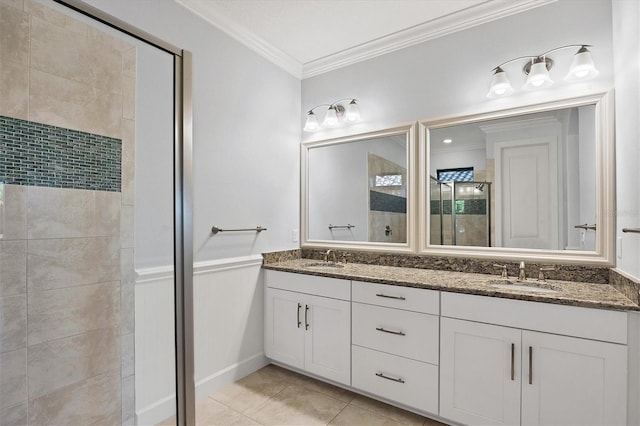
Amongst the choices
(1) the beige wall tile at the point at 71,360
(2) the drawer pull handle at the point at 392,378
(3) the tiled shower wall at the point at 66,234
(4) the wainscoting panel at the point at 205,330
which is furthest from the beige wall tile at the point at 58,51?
(2) the drawer pull handle at the point at 392,378

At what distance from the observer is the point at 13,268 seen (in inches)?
43.4

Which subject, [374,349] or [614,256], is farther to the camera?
[374,349]

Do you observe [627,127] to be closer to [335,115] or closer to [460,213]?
[460,213]

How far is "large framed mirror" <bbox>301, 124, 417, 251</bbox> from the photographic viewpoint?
96.4 inches

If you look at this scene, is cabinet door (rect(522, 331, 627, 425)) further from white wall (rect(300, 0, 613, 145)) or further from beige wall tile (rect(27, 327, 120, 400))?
beige wall tile (rect(27, 327, 120, 400))

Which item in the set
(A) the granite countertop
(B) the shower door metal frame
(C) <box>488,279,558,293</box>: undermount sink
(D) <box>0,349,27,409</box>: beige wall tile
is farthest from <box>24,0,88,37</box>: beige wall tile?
(C) <box>488,279,558,293</box>: undermount sink

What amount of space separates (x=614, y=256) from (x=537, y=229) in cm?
38

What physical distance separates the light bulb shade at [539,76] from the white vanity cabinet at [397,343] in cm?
138

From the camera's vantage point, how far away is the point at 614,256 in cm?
176

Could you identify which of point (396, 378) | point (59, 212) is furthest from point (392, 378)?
point (59, 212)

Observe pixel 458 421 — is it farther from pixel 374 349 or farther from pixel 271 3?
pixel 271 3

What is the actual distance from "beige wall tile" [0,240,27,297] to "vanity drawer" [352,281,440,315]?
159 centimetres

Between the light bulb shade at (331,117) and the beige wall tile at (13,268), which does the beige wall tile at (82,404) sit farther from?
the light bulb shade at (331,117)

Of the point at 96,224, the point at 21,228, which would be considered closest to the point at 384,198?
the point at 96,224
